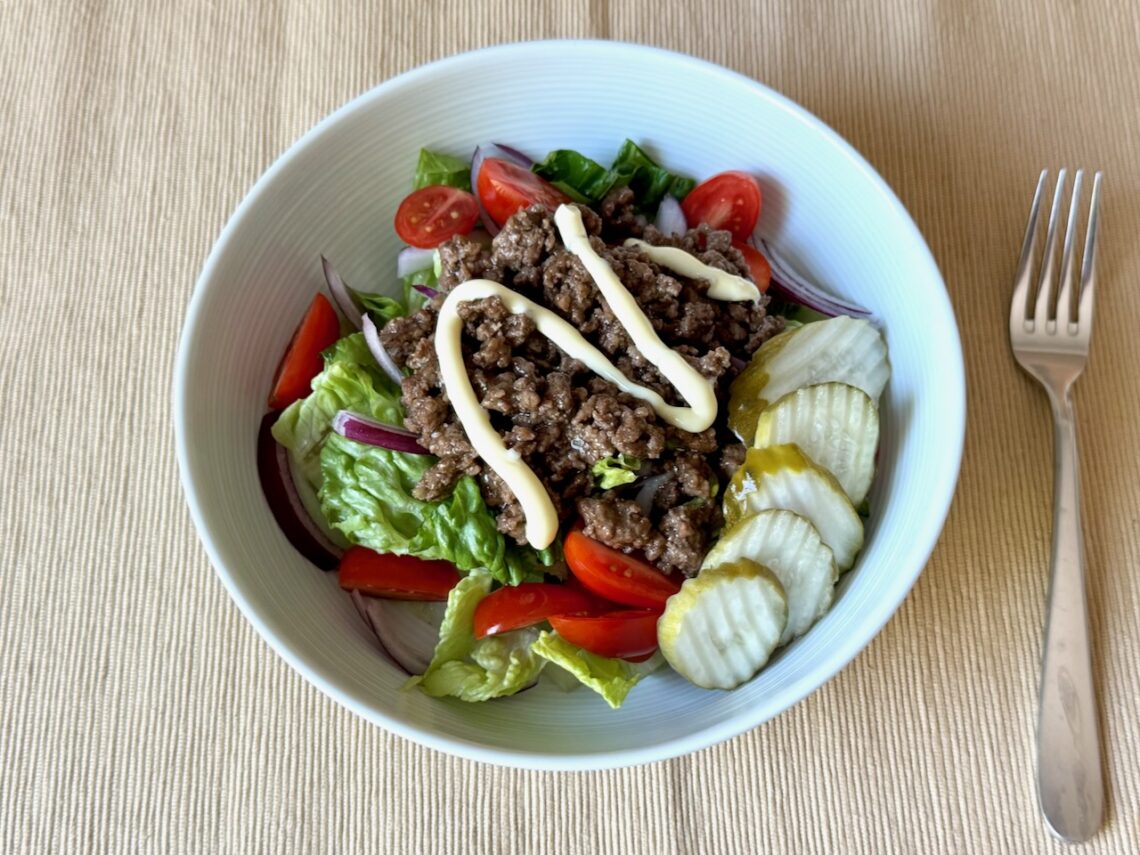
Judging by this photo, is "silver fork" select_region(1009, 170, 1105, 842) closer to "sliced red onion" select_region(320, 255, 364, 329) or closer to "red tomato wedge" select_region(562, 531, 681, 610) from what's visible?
"red tomato wedge" select_region(562, 531, 681, 610)

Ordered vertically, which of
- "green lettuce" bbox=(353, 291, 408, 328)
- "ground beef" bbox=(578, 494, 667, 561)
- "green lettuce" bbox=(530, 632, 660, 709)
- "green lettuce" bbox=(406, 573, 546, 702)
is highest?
"green lettuce" bbox=(353, 291, 408, 328)

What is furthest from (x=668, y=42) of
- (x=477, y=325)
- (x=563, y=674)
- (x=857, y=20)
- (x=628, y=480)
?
(x=563, y=674)

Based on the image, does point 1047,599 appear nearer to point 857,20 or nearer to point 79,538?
point 857,20

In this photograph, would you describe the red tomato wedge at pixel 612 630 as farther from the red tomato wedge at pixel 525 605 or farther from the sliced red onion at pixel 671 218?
the sliced red onion at pixel 671 218

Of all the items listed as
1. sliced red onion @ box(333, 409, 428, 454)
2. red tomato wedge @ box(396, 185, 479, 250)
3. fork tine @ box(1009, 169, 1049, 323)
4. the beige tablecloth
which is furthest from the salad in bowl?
fork tine @ box(1009, 169, 1049, 323)

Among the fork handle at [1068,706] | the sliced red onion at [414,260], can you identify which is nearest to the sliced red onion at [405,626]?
the sliced red onion at [414,260]

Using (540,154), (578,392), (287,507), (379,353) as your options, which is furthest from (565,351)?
(287,507)
